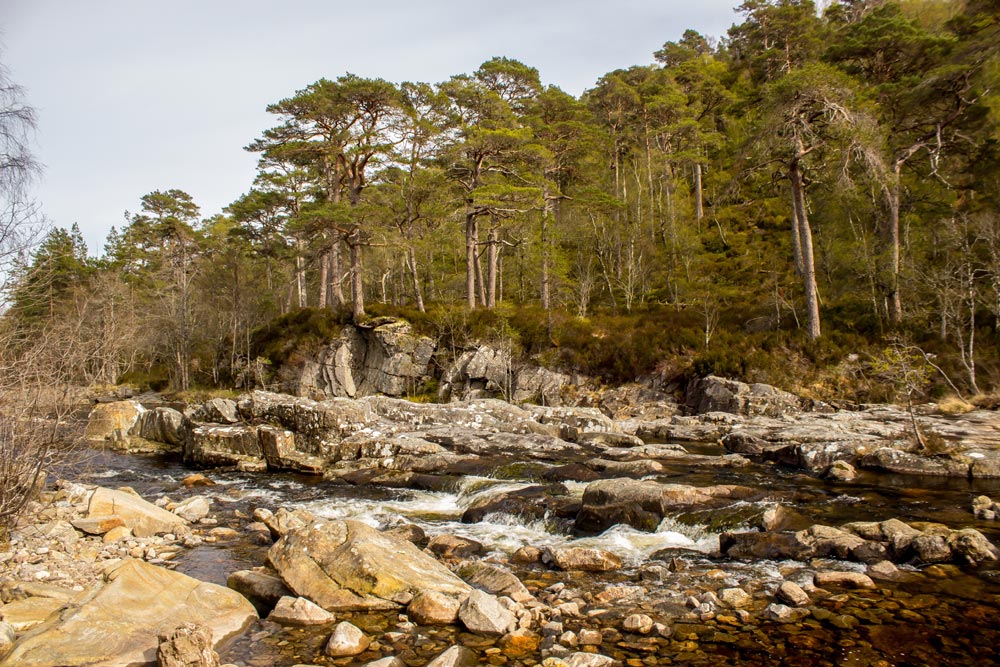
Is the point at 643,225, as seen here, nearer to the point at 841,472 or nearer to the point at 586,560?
the point at 841,472

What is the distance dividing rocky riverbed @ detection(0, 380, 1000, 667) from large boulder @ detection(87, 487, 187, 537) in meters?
0.05

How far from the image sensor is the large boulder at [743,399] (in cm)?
2225

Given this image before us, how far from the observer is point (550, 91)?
35.8 m

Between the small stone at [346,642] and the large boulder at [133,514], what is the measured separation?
20.3 feet

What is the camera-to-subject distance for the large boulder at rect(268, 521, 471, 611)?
6840 mm

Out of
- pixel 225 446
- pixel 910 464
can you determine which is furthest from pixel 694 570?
pixel 225 446

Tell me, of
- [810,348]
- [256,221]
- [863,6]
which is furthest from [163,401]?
[863,6]

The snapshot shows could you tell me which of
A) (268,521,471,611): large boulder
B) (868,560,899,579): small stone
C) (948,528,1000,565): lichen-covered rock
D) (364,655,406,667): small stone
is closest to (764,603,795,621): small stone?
(868,560,899,579): small stone

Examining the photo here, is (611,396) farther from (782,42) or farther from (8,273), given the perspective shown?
(782,42)

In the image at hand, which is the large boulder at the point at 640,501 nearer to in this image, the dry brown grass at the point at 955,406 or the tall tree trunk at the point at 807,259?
the dry brown grass at the point at 955,406

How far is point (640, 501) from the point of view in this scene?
1038 centimetres

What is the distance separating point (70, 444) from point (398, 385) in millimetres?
21522

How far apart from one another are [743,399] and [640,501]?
1439cm

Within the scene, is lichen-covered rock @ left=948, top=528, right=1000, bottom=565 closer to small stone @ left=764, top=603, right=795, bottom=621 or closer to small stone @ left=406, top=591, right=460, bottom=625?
small stone @ left=764, top=603, right=795, bottom=621
